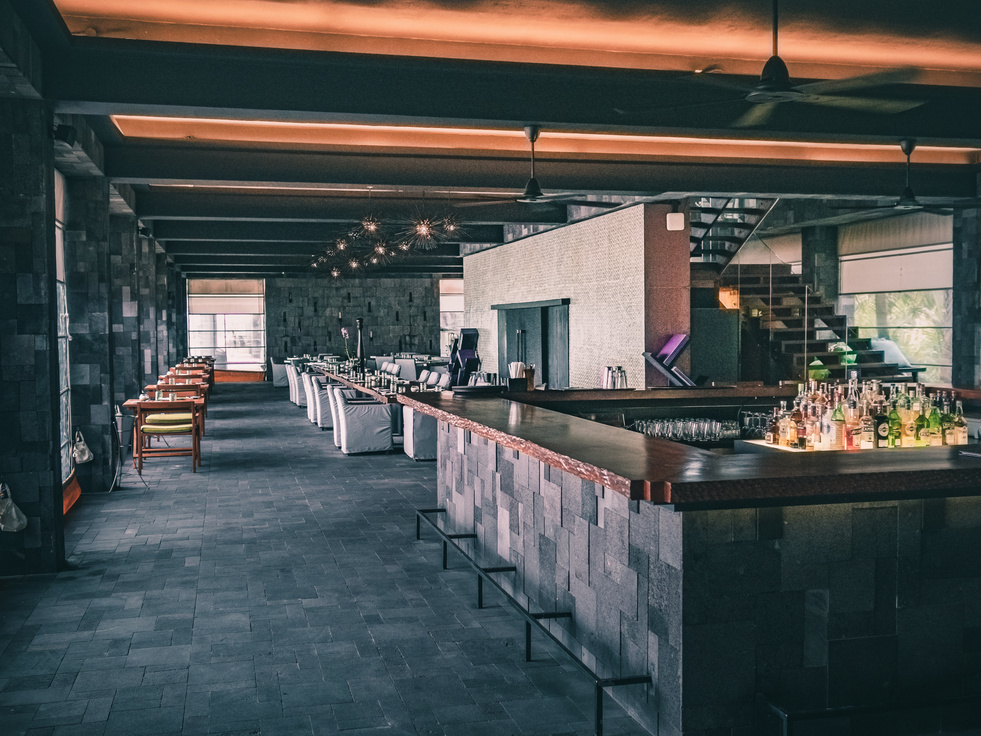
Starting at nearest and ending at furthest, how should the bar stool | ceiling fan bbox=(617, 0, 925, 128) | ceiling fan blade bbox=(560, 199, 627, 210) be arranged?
ceiling fan bbox=(617, 0, 925, 128)
the bar stool
ceiling fan blade bbox=(560, 199, 627, 210)

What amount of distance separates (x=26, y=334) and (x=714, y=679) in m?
4.64

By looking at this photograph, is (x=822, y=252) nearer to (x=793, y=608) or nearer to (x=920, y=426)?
(x=920, y=426)

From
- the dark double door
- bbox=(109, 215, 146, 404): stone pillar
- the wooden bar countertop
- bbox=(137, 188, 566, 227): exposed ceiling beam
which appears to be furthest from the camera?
the dark double door

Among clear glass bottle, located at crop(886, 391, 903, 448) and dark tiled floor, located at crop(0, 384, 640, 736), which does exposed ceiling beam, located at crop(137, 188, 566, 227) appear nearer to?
dark tiled floor, located at crop(0, 384, 640, 736)

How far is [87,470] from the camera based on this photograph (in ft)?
26.8

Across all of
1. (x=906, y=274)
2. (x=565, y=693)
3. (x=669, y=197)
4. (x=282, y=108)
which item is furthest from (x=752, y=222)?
(x=565, y=693)

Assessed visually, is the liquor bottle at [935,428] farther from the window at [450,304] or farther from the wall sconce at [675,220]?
the window at [450,304]

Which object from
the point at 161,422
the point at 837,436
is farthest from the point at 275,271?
the point at 837,436

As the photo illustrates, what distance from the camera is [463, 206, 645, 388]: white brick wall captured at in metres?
11.1

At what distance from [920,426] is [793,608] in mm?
1894

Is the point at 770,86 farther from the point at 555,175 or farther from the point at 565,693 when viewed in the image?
the point at 555,175

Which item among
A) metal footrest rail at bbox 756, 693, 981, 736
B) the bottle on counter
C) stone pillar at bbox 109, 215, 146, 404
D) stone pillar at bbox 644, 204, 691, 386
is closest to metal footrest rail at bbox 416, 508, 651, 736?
metal footrest rail at bbox 756, 693, 981, 736

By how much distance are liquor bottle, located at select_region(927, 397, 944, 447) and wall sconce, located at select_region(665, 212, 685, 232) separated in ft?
21.2

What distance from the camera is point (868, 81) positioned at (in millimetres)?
4430
